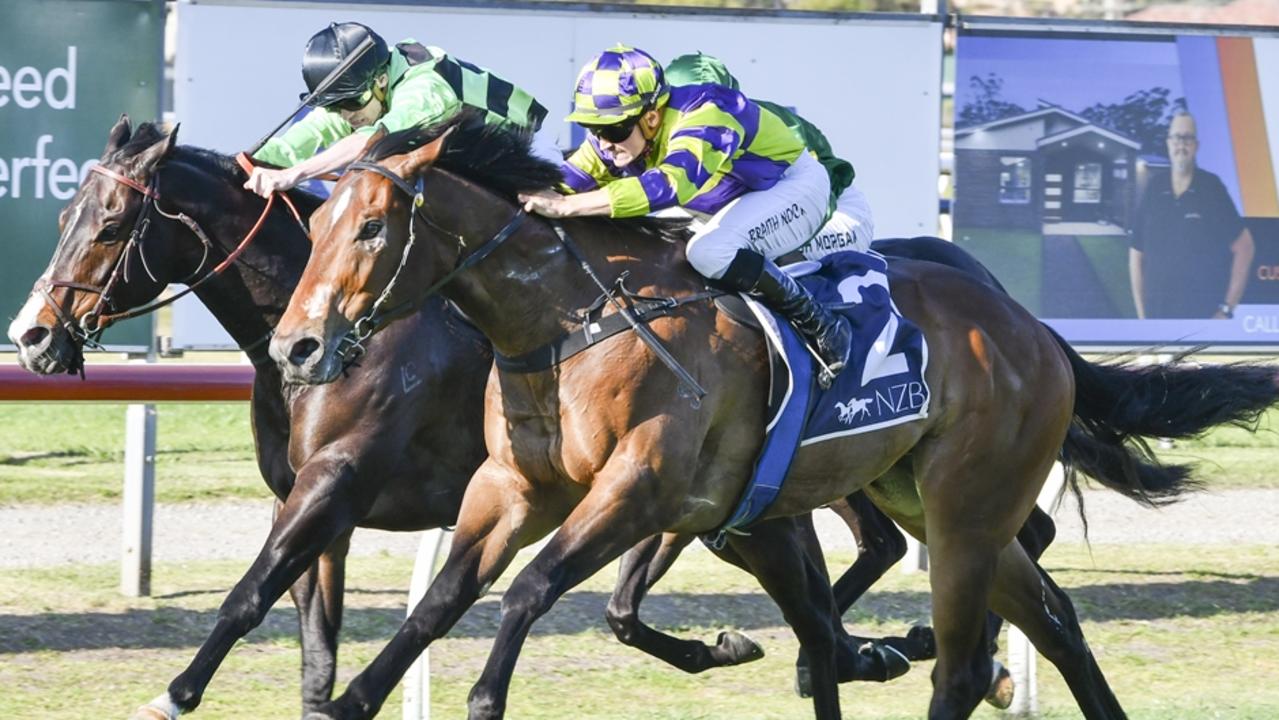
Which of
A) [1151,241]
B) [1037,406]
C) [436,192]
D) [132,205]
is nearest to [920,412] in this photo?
[1037,406]

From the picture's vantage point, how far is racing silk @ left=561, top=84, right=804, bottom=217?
15.1 ft

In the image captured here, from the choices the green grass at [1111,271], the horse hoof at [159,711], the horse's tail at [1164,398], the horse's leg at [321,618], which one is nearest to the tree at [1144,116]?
the green grass at [1111,271]

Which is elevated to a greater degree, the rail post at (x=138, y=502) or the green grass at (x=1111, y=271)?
the green grass at (x=1111, y=271)

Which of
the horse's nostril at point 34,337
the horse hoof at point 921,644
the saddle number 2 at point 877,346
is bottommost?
the horse hoof at point 921,644

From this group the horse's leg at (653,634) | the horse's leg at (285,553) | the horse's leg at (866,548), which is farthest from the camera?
the horse's leg at (866,548)

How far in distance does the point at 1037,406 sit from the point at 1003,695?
120 centimetres

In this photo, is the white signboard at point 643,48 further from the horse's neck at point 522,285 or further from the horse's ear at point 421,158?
the horse's ear at point 421,158

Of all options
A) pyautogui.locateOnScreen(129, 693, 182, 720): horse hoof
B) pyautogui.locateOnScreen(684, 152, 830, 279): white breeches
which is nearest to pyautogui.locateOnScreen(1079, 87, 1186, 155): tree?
pyautogui.locateOnScreen(684, 152, 830, 279): white breeches

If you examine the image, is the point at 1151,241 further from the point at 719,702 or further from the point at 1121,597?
the point at 719,702

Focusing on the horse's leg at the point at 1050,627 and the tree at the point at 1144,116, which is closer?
the horse's leg at the point at 1050,627

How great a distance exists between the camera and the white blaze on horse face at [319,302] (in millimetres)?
4219

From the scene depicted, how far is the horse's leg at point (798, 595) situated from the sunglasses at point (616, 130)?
1.31m

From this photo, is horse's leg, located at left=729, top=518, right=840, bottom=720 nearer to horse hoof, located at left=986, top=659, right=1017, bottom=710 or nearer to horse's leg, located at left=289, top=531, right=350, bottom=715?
horse hoof, located at left=986, top=659, right=1017, bottom=710

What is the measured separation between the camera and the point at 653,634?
584 cm
